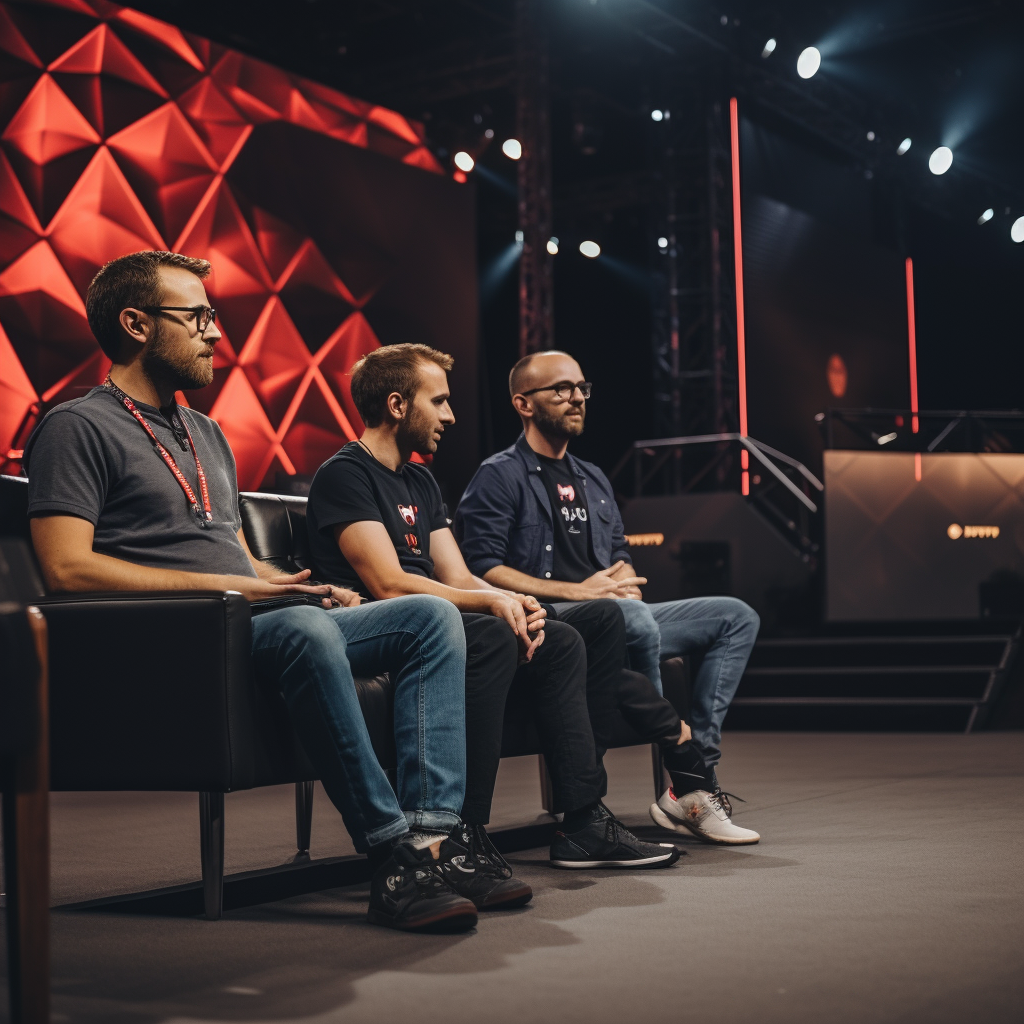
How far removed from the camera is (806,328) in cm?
1163

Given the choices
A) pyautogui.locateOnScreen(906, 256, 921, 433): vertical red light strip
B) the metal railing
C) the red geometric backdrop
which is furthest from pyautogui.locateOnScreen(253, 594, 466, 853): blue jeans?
pyautogui.locateOnScreen(906, 256, 921, 433): vertical red light strip

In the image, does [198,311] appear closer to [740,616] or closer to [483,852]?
[483,852]

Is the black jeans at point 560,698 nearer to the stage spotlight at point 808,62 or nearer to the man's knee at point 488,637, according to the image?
the man's knee at point 488,637

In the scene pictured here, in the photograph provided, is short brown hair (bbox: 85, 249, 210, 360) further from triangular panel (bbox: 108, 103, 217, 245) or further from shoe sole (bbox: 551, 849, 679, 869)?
triangular panel (bbox: 108, 103, 217, 245)

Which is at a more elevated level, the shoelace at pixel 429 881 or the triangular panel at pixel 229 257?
the triangular panel at pixel 229 257

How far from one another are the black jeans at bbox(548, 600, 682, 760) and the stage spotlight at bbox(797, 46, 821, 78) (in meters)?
9.24

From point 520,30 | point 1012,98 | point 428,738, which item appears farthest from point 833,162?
point 428,738

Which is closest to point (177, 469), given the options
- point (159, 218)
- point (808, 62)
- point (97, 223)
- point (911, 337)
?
point (97, 223)

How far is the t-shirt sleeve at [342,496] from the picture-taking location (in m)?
2.47

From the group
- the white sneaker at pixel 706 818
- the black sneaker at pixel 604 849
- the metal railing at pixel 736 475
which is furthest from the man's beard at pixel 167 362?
the metal railing at pixel 736 475

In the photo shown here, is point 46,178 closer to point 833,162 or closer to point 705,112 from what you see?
point 705,112

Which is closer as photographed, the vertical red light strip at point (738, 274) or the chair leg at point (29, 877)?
the chair leg at point (29, 877)

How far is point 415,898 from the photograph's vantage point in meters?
2.01

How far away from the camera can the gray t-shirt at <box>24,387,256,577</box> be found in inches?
81.8
